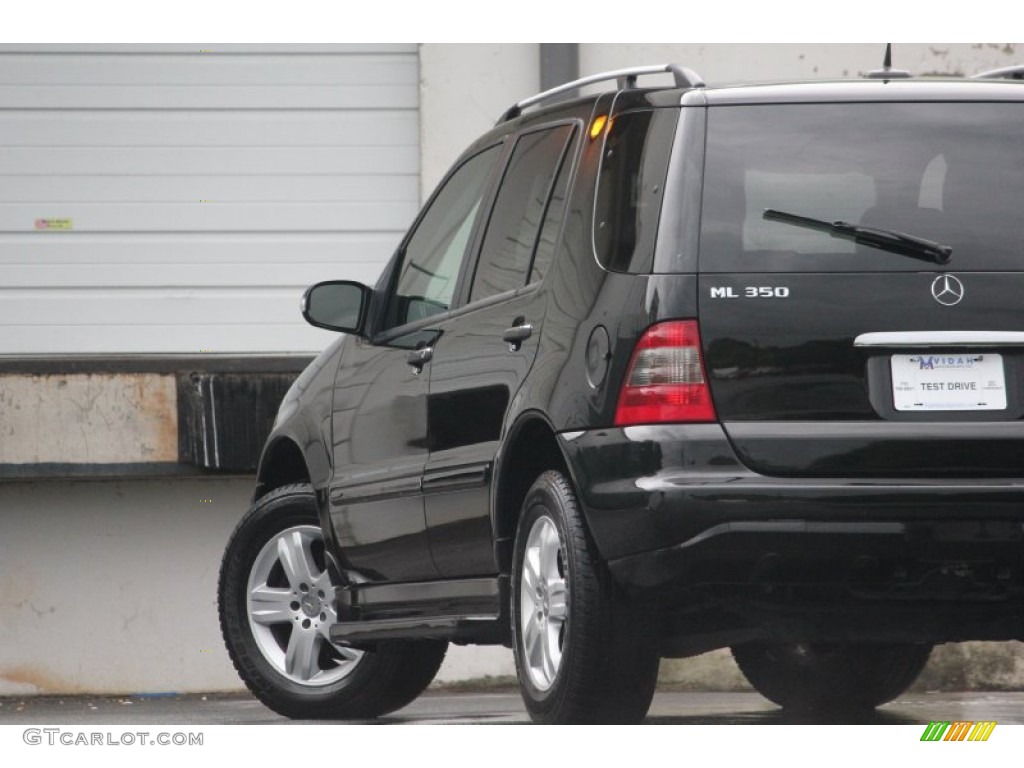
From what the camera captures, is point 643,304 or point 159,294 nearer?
point 643,304

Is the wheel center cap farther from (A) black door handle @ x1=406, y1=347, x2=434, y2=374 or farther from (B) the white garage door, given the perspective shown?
(B) the white garage door

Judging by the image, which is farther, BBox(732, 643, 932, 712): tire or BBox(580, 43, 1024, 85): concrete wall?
BBox(580, 43, 1024, 85): concrete wall

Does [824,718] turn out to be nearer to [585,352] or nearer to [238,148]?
[585,352]

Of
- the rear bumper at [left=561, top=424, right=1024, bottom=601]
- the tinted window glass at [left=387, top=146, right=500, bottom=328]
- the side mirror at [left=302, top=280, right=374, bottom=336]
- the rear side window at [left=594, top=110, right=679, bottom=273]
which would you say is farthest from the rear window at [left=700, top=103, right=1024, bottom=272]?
the side mirror at [left=302, top=280, right=374, bottom=336]

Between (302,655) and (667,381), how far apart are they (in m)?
2.88

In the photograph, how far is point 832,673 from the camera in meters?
7.75

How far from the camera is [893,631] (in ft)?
17.1

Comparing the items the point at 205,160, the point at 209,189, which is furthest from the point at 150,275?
the point at 205,160

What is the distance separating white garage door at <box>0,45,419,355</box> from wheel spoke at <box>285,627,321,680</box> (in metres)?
3.85

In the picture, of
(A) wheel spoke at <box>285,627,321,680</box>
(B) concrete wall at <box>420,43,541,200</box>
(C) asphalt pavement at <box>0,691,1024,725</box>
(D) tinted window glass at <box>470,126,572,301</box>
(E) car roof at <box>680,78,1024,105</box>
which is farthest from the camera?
(B) concrete wall at <box>420,43,541,200</box>

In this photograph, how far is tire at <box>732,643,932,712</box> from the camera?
7680 millimetres
